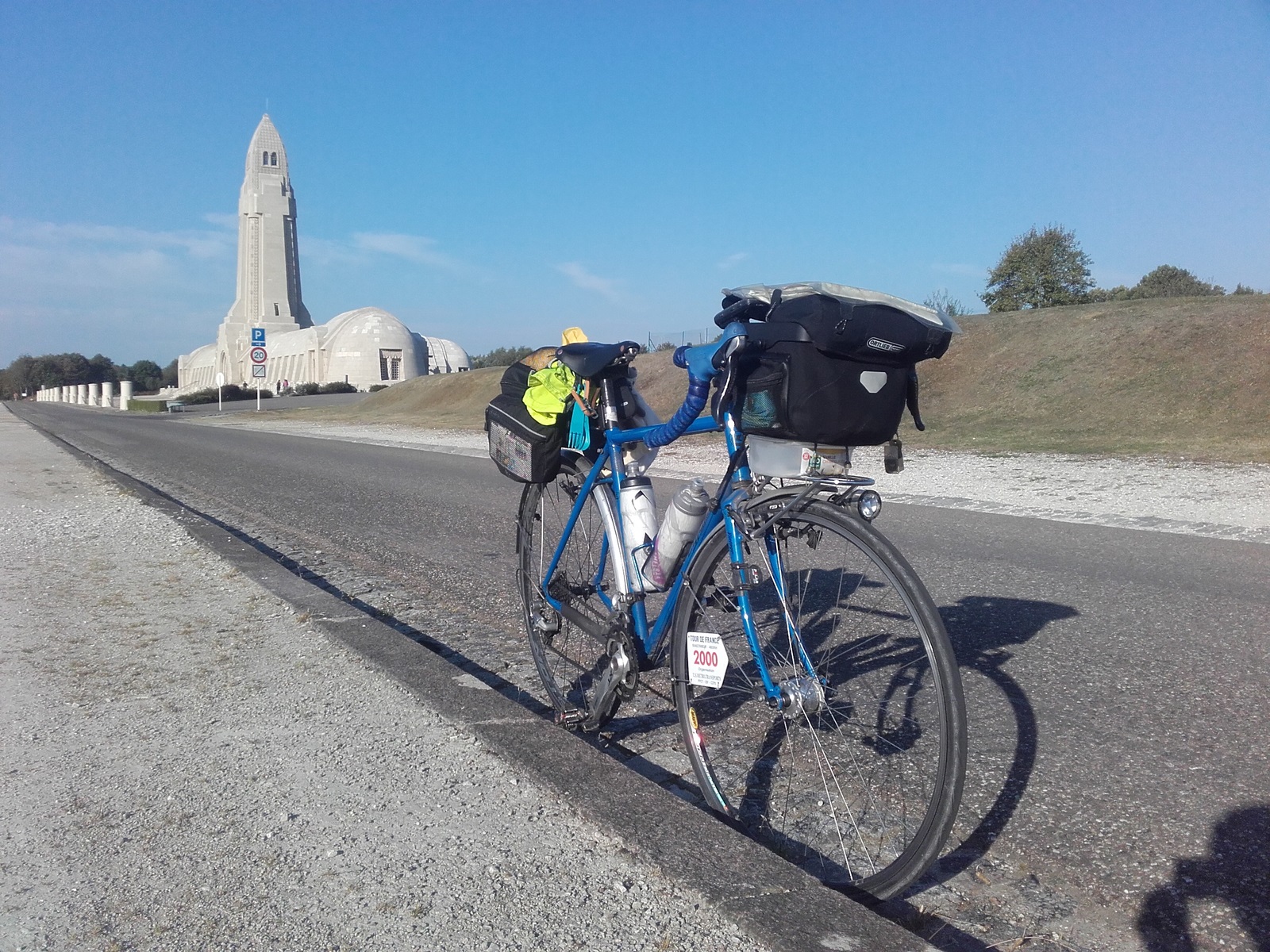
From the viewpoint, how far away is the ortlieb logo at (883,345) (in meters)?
2.40

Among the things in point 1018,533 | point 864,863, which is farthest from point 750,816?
point 1018,533

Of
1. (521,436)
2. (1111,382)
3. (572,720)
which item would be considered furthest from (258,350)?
(572,720)

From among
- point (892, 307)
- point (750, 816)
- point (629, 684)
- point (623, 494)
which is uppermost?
point (892, 307)

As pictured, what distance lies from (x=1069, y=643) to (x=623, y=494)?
8.68 ft

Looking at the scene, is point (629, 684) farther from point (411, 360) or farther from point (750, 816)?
point (411, 360)

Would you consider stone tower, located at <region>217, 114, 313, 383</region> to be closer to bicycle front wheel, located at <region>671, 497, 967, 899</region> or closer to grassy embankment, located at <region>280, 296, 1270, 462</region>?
grassy embankment, located at <region>280, 296, 1270, 462</region>

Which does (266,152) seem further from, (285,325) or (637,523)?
(637,523)

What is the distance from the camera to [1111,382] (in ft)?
72.1

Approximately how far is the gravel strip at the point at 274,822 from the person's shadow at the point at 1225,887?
3.72 feet

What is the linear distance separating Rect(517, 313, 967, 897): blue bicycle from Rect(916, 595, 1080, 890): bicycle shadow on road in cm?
28

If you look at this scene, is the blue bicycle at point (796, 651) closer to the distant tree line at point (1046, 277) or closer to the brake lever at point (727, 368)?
the brake lever at point (727, 368)

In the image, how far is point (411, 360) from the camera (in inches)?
3767

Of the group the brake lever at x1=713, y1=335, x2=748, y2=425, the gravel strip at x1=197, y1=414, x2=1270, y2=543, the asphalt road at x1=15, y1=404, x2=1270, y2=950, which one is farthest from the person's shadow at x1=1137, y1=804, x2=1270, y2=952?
the gravel strip at x1=197, y1=414, x2=1270, y2=543

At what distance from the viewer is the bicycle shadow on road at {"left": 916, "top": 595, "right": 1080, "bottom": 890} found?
111 inches
